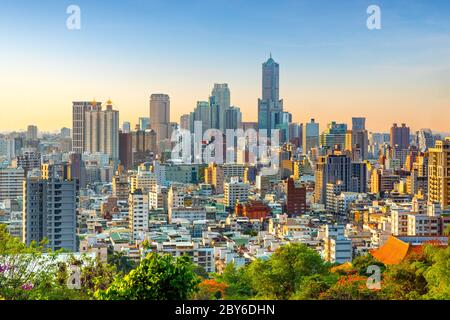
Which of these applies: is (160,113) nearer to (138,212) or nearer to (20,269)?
(20,269)

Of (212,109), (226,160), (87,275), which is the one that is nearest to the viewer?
(87,275)

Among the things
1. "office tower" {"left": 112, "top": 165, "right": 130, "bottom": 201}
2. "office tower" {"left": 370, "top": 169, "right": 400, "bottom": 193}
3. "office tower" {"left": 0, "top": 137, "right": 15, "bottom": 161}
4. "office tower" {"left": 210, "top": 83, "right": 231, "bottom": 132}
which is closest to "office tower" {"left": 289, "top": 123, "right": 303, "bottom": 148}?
"office tower" {"left": 210, "top": 83, "right": 231, "bottom": 132}

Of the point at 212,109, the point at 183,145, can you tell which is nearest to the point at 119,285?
the point at 212,109

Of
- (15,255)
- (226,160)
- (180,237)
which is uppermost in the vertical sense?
(226,160)

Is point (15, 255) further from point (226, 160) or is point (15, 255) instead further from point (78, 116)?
point (226, 160)

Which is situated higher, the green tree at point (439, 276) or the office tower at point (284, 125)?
the office tower at point (284, 125)

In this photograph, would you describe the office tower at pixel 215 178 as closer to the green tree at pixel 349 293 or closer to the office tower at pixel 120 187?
the office tower at pixel 120 187

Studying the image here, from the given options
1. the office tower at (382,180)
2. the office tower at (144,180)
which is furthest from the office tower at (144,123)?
the office tower at (382,180)

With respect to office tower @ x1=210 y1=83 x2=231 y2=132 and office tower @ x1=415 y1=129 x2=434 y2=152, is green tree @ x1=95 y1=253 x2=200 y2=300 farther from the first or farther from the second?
office tower @ x1=415 y1=129 x2=434 y2=152
